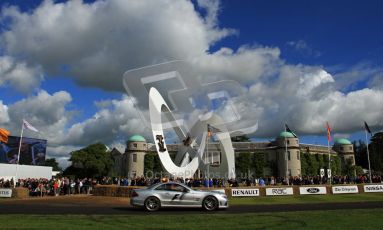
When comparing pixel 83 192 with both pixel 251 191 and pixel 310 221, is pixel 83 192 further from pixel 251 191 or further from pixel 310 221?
pixel 310 221

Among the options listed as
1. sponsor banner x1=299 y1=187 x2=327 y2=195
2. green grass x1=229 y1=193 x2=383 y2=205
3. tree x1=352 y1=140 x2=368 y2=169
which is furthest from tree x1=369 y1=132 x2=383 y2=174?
green grass x1=229 y1=193 x2=383 y2=205

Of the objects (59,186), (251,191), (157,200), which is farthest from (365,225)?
(59,186)

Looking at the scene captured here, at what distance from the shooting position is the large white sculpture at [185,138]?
42.3 m

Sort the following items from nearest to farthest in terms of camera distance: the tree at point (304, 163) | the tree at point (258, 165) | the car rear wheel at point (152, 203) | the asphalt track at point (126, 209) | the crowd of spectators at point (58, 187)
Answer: the asphalt track at point (126, 209) → the car rear wheel at point (152, 203) → the crowd of spectators at point (58, 187) → the tree at point (258, 165) → the tree at point (304, 163)

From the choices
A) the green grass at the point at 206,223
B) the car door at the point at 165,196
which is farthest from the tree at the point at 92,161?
the green grass at the point at 206,223

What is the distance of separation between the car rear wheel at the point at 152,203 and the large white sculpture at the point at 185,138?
24.1 m

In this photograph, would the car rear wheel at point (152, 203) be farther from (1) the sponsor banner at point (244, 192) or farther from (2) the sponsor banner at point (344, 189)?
(2) the sponsor banner at point (344, 189)

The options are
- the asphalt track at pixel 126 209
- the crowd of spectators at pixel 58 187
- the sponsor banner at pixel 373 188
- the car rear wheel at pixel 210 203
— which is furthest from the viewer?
the sponsor banner at pixel 373 188

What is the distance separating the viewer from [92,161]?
346ft

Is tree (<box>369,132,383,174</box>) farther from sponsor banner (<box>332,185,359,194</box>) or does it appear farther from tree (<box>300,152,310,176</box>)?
sponsor banner (<box>332,185,359,194</box>)

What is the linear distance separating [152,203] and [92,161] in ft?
303

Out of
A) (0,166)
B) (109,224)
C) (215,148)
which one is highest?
(215,148)

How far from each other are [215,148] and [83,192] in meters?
80.7

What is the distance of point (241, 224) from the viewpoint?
1184 centimetres
